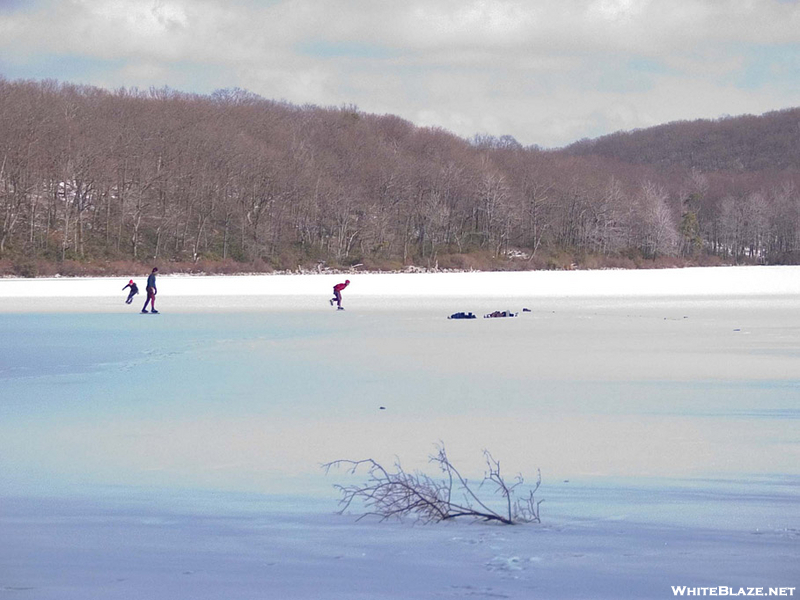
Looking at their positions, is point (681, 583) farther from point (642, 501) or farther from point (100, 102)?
point (100, 102)

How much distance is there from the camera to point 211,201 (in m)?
69.6

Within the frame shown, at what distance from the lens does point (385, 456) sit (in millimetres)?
6273

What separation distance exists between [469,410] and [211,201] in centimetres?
6345

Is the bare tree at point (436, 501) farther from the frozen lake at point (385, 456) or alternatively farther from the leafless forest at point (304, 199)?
the leafless forest at point (304, 199)

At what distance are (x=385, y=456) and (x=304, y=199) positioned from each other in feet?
225

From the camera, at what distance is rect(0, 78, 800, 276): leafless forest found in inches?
2427

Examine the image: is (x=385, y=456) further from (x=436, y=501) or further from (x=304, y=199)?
(x=304, y=199)

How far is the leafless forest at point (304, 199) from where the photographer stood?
61.7 meters

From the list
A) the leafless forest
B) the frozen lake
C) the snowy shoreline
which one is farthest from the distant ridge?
the frozen lake

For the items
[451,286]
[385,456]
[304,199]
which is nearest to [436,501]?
[385,456]

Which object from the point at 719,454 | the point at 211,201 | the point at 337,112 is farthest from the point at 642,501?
the point at 337,112

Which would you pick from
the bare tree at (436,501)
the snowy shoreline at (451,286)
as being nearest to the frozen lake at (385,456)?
the bare tree at (436,501)

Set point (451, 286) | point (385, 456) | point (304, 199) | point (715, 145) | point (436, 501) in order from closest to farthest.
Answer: point (436, 501) < point (385, 456) < point (451, 286) < point (304, 199) < point (715, 145)

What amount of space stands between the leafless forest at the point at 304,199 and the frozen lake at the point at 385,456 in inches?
1542
